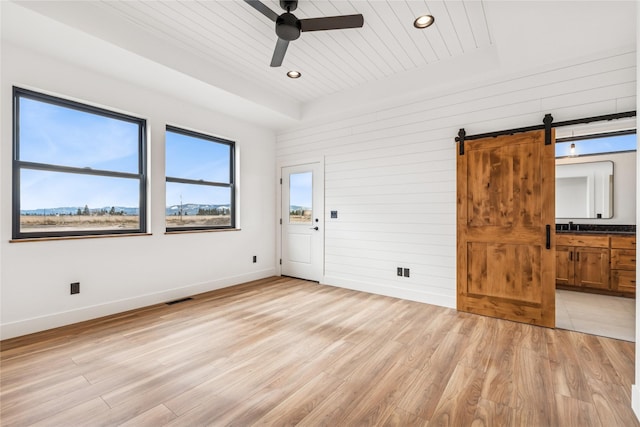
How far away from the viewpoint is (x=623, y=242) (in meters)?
4.11

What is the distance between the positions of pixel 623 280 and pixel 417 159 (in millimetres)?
3422

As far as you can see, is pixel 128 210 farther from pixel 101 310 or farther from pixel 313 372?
pixel 313 372

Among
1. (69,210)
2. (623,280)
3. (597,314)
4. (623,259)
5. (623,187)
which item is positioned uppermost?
(623,187)

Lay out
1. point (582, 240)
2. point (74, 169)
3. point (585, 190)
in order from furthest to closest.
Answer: point (585, 190) → point (582, 240) → point (74, 169)

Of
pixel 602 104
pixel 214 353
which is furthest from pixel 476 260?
pixel 214 353

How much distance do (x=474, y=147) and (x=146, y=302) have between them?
455 cm

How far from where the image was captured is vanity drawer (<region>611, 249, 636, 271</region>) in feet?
13.3

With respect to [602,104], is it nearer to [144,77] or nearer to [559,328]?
[559,328]

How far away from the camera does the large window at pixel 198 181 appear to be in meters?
4.16

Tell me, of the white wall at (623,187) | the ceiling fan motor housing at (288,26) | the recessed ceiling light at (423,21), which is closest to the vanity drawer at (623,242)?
the white wall at (623,187)

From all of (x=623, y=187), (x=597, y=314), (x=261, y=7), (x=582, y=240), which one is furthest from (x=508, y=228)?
Result: (x=261, y=7)

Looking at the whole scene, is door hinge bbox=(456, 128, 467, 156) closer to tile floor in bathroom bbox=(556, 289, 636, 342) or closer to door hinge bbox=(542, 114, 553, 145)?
door hinge bbox=(542, 114, 553, 145)

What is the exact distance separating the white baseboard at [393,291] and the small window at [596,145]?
Answer: 3026mm

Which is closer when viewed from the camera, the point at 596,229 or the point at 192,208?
the point at 192,208
